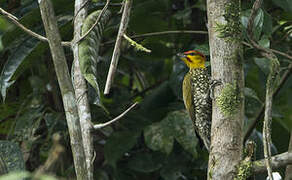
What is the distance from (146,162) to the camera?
10.8 feet

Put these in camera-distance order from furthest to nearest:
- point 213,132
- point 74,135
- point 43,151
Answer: point 43,151 < point 213,132 < point 74,135

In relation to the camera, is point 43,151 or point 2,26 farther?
point 43,151

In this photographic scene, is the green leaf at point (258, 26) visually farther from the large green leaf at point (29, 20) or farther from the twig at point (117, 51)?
the large green leaf at point (29, 20)

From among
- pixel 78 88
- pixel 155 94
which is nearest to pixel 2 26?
pixel 155 94

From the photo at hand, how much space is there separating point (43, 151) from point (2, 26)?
81cm

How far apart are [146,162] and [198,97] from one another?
0.56 metres

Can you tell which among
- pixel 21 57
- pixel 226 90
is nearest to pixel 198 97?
pixel 21 57

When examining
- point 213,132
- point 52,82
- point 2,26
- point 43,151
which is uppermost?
point 2,26

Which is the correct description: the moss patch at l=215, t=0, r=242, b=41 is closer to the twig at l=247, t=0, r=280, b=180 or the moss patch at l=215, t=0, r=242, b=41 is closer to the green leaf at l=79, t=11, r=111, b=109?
the twig at l=247, t=0, r=280, b=180

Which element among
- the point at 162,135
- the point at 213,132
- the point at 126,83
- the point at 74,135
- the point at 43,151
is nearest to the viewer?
the point at 74,135

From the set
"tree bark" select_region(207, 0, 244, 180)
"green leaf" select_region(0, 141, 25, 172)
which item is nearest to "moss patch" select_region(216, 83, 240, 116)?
"tree bark" select_region(207, 0, 244, 180)

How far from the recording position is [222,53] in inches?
73.5

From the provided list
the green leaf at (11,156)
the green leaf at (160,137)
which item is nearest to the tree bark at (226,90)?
the green leaf at (11,156)

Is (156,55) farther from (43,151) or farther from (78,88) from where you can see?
(78,88)
